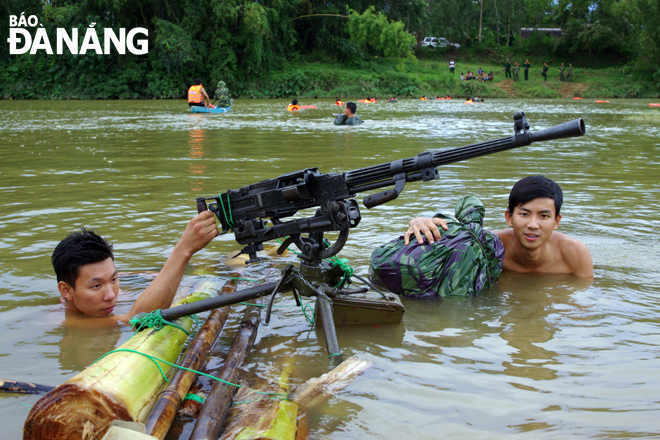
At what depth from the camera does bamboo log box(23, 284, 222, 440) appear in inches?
91.4

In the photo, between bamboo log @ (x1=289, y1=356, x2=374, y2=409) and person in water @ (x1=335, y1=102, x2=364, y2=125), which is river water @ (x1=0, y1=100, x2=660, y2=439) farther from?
person in water @ (x1=335, y1=102, x2=364, y2=125)

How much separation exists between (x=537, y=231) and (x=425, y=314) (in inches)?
44.4

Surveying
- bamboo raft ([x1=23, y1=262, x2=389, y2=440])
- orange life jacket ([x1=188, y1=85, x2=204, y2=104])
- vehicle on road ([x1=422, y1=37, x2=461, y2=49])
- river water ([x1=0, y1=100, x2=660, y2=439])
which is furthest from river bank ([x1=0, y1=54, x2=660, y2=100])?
bamboo raft ([x1=23, y1=262, x2=389, y2=440])

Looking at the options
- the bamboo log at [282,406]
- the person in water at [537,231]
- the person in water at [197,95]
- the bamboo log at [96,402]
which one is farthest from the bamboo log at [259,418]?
the person in water at [197,95]

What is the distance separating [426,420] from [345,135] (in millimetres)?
13240

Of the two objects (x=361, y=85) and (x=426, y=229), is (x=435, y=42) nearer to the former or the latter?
(x=361, y=85)

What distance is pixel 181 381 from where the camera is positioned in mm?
2824

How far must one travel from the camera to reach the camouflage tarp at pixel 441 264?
4273mm

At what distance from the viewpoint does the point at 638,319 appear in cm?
398

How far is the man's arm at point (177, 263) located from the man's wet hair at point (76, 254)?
43cm

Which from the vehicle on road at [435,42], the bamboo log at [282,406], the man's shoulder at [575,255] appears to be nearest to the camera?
the bamboo log at [282,406]

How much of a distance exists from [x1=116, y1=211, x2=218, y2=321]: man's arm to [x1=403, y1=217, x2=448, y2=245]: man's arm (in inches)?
62.9

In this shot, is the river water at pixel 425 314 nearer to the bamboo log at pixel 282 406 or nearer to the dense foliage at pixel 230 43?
the bamboo log at pixel 282 406

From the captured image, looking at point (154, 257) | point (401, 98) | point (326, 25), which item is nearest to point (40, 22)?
point (326, 25)
